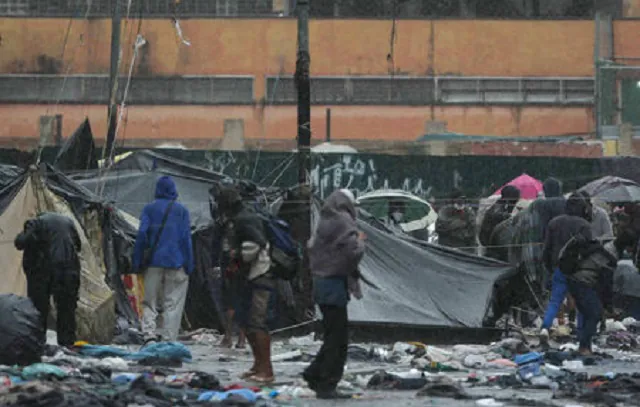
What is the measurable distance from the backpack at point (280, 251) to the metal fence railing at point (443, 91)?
4302 cm

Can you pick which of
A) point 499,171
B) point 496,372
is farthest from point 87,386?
point 499,171

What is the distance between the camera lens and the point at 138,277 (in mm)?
19672

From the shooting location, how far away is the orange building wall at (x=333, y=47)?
A: 2210 inches

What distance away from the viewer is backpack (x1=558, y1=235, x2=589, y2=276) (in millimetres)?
16578

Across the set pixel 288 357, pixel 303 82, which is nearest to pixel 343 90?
pixel 303 82

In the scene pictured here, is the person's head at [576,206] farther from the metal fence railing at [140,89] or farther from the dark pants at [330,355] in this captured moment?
the metal fence railing at [140,89]

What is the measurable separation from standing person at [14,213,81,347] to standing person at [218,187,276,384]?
3.25 metres

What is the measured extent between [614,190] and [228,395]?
15.5m

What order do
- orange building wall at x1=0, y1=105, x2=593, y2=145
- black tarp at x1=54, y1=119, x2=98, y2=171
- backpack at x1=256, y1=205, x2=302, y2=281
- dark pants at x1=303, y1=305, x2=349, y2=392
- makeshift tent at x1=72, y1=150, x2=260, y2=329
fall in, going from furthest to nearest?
orange building wall at x1=0, y1=105, x2=593, y2=145, black tarp at x1=54, y1=119, x2=98, y2=171, makeshift tent at x1=72, y1=150, x2=260, y2=329, backpack at x1=256, y1=205, x2=302, y2=281, dark pants at x1=303, y1=305, x2=349, y2=392

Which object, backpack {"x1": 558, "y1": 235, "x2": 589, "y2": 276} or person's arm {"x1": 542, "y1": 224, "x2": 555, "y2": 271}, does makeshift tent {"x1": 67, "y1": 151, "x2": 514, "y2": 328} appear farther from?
backpack {"x1": 558, "y1": 235, "x2": 589, "y2": 276}

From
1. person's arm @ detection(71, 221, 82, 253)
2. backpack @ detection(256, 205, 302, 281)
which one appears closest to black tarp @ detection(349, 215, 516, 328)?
person's arm @ detection(71, 221, 82, 253)

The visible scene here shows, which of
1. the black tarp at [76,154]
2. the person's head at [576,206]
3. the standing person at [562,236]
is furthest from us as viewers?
the black tarp at [76,154]

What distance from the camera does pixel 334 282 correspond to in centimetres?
1266

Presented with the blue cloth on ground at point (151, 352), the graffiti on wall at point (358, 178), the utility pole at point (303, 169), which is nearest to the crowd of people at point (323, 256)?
the blue cloth on ground at point (151, 352)
